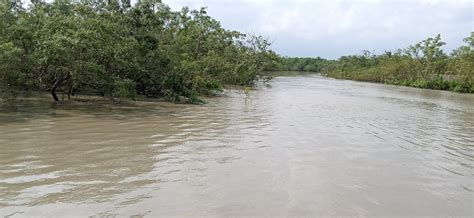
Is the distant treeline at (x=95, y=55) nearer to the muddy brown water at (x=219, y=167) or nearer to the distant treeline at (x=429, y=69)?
the muddy brown water at (x=219, y=167)

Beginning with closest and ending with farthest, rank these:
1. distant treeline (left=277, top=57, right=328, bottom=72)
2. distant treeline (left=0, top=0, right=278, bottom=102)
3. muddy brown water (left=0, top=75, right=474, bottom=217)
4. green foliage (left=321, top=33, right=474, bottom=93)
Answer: muddy brown water (left=0, top=75, right=474, bottom=217) < distant treeline (left=0, top=0, right=278, bottom=102) < green foliage (left=321, top=33, right=474, bottom=93) < distant treeline (left=277, top=57, right=328, bottom=72)

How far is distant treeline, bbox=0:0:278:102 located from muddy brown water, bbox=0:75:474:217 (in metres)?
1.51

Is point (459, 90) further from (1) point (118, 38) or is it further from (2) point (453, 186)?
(2) point (453, 186)

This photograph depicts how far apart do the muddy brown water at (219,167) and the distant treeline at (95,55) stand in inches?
59.3

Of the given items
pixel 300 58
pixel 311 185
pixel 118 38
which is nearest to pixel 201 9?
pixel 118 38

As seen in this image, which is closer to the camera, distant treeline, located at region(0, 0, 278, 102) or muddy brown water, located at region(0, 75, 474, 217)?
muddy brown water, located at region(0, 75, 474, 217)

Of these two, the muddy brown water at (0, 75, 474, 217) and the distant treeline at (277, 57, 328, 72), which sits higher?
the distant treeline at (277, 57, 328, 72)

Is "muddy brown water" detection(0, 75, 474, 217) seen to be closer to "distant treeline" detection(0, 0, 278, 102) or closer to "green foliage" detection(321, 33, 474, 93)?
"distant treeline" detection(0, 0, 278, 102)

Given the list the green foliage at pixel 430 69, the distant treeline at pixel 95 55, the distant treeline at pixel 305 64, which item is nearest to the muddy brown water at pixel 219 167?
the distant treeline at pixel 95 55

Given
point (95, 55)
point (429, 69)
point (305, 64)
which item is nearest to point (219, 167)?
point (95, 55)

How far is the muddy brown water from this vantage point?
5848 mm

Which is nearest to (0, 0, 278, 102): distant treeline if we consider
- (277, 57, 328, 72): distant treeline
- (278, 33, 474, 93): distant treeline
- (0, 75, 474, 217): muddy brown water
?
(0, 75, 474, 217): muddy brown water

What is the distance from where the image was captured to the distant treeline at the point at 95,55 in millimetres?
13852

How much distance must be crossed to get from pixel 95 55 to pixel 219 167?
31.9 feet
